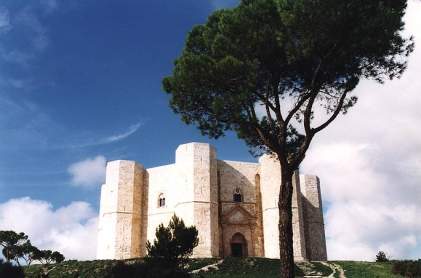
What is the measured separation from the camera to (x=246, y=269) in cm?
2539

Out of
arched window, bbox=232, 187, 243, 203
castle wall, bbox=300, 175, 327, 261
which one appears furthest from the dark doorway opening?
castle wall, bbox=300, 175, 327, 261

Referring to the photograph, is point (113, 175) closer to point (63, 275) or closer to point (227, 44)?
point (63, 275)

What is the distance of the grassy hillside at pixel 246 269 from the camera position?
24.4m

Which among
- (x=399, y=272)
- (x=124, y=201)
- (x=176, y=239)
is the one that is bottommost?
(x=399, y=272)

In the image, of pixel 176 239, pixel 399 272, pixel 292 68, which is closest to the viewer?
pixel 292 68

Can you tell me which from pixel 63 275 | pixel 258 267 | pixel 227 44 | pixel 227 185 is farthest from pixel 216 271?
pixel 227 44

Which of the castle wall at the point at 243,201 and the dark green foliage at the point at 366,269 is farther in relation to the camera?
the castle wall at the point at 243,201

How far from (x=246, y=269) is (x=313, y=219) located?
12.8 meters

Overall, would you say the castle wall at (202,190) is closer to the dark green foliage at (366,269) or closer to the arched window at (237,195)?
the arched window at (237,195)

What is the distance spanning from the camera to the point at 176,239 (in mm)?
22516

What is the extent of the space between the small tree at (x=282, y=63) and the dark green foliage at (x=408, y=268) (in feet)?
32.4

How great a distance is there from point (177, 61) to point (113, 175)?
17686 millimetres

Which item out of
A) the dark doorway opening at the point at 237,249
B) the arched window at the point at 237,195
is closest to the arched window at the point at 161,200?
the arched window at the point at 237,195

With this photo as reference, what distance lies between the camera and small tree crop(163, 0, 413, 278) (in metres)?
16.2
